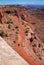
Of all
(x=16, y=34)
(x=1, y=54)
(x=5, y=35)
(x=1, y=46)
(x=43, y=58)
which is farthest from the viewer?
(x=43, y=58)

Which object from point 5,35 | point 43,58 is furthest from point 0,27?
point 43,58

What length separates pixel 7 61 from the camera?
2.87m

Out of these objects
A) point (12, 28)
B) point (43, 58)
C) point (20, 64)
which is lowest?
point (43, 58)

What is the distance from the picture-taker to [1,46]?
322cm

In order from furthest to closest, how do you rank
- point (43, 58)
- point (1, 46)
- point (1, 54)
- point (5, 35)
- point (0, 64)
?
1. point (43, 58)
2. point (5, 35)
3. point (1, 46)
4. point (1, 54)
5. point (0, 64)

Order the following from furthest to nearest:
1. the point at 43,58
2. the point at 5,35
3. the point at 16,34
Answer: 1. the point at 43,58
2. the point at 16,34
3. the point at 5,35

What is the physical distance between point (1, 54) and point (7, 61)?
174mm

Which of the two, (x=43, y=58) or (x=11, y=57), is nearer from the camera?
(x=11, y=57)

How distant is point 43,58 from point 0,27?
5.86 meters

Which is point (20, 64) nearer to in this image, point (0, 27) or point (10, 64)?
point (10, 64)

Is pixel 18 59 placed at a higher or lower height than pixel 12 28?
higher

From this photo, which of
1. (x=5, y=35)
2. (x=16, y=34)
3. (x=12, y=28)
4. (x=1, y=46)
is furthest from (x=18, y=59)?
(x=12, y=28)

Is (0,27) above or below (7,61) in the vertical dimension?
below

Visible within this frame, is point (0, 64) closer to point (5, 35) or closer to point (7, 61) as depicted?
point (7, 61)
